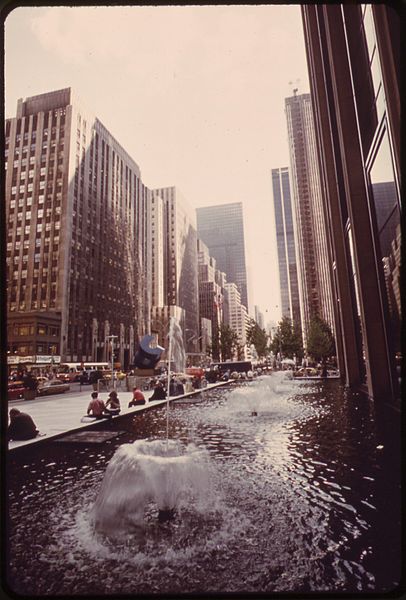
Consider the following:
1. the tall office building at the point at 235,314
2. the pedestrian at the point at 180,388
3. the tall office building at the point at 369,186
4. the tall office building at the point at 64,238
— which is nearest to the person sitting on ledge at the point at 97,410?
the tall office building at the point at 369,186

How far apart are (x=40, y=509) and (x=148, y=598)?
2481mm

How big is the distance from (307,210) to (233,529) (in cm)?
9177

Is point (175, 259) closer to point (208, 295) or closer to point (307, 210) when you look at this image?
point (208, 295)

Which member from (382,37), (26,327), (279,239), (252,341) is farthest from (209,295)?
(382,37)

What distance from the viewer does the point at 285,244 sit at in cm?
11981

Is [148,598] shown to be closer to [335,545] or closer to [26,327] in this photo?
[335,545]

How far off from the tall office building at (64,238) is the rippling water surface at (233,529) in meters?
38.7

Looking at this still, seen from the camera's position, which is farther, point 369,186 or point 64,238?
point 64,238

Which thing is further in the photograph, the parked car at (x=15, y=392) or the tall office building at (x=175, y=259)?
the tall office building at (x=175, y=259)

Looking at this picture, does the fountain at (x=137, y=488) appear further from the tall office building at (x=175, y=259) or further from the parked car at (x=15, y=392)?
the tall office building at (x=175, y=259)

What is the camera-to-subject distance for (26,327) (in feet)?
155

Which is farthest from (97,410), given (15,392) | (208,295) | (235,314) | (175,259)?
(235,314)

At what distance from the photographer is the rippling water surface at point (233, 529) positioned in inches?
134

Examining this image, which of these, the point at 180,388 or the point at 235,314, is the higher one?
the point at 235,314
